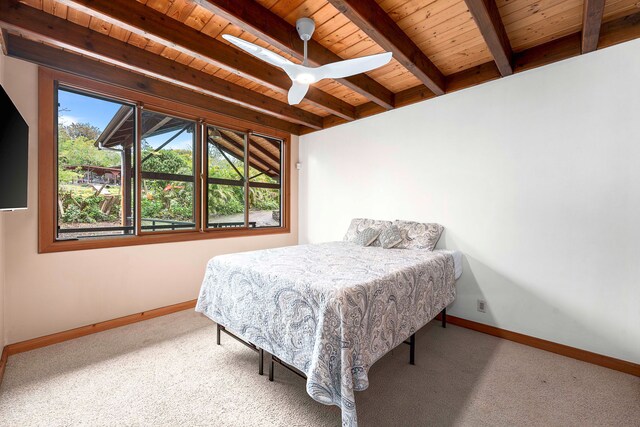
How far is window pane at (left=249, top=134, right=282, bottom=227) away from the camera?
14.2ft

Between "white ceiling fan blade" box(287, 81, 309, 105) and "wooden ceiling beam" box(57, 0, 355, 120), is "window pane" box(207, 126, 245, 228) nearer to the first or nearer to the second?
"wooden ceiling beam" box(57, 0, 355, 120)

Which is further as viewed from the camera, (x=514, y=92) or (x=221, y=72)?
(x=221, y=72)

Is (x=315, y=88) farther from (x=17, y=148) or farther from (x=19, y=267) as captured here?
(x=19, y=267)

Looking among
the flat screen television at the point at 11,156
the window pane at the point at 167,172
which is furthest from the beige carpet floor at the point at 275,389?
the window pane at the point at 167,172

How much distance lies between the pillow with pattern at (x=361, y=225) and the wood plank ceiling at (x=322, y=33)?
1.56 meters

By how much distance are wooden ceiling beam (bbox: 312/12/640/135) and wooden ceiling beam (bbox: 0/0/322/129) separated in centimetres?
189

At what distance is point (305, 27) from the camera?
2.09 metres

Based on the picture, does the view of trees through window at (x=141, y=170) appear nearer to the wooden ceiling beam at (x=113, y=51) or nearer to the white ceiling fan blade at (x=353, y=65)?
the wooden ceiling beam at (x=113, y=51)

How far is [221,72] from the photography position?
118 inches

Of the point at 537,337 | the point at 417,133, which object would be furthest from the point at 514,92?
the point at 537,337

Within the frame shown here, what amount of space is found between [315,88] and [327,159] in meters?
1.23

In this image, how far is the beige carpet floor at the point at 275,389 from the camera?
1.67 metres

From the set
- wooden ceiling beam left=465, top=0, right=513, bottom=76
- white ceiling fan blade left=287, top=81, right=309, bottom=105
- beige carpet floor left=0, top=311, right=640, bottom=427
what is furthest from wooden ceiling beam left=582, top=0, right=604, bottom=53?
beige carpet floor left=0, top=311, right=640, bottom=427

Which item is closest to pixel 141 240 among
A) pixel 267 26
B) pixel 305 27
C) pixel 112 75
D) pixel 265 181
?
pixel 112 75
